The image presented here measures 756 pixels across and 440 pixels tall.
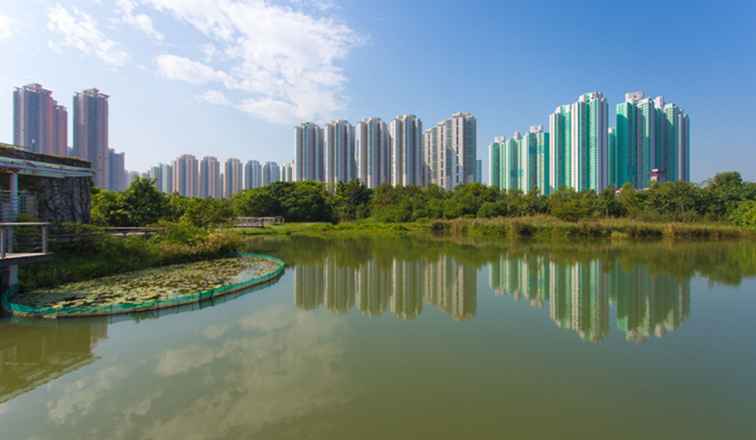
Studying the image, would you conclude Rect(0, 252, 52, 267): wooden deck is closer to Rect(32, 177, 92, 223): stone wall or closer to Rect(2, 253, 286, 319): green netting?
Rect(2, 253, 286, 319): green netting

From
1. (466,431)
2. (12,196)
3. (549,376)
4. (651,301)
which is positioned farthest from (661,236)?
(12,196)

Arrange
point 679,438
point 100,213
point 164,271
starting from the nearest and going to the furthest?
point 679,438, point 164,271, point 100,213

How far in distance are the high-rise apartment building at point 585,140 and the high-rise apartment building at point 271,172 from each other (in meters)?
45.3

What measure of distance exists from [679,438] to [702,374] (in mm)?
1613

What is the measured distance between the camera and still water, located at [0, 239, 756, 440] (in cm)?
324

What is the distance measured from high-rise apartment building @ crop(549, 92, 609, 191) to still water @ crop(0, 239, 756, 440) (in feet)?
129

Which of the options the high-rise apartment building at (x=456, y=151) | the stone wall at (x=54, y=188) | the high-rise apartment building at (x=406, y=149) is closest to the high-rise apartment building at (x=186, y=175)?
the high-rise apartment building at (x=406, y=149)

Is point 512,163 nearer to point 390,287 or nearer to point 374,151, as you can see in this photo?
point 374,151

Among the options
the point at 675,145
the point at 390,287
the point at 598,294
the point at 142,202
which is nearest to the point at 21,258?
the point at 390,287

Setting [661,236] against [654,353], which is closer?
[654,353]

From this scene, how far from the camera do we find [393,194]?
3766 cm

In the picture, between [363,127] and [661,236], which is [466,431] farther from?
[363,127]

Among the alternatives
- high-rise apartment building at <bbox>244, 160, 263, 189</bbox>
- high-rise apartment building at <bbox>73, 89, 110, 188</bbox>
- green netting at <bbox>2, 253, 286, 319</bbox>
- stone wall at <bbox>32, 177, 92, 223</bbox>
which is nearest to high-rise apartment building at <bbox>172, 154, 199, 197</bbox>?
high-rise apartment building at <bbox>244, 160, 263, 189</bbox>

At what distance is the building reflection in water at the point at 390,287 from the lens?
24.0 feet
